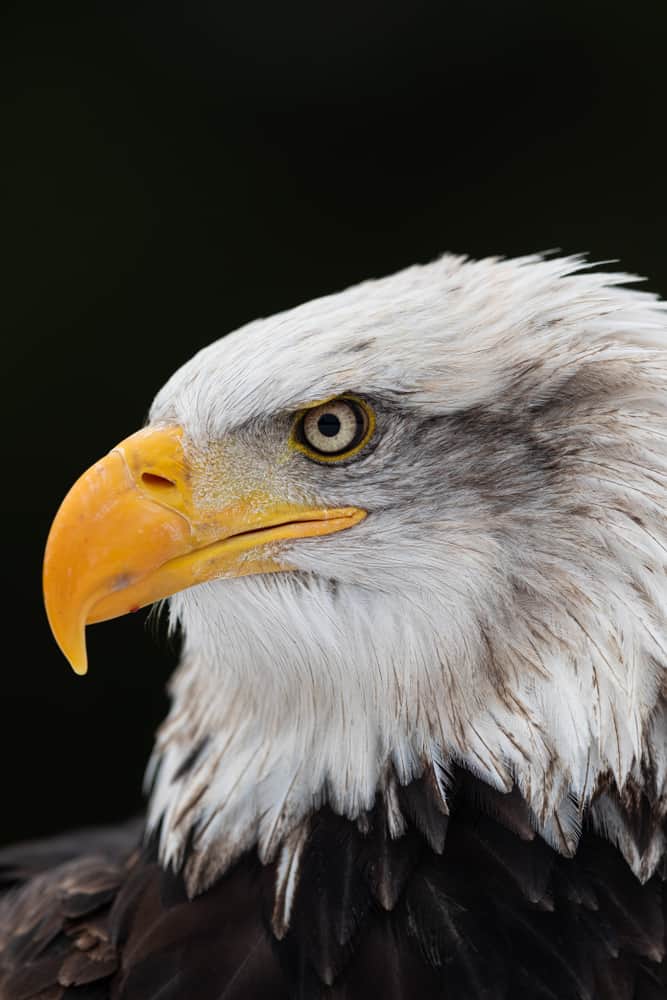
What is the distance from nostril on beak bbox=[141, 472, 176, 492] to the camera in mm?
1915

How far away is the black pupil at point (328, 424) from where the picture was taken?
6.24 feet

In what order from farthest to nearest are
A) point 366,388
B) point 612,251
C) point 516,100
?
point 516,100 → point 612,251 → point 366,388

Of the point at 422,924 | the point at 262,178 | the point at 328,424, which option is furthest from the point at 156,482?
the point at 262,178

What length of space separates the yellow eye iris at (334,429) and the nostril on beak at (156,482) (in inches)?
7.8

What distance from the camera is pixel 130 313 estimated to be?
499 centimetres

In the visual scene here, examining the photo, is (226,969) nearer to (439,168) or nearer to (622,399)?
(622,399)

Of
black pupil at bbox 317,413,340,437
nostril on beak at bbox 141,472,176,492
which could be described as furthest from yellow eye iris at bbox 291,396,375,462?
nostril on beak at bbox 141,472,176,492

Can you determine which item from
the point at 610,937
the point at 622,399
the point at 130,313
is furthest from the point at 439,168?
the point at 610,937

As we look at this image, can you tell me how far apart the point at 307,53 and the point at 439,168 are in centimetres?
68

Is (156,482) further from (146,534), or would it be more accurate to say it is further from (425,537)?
(425,537)

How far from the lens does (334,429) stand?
6.27 feet

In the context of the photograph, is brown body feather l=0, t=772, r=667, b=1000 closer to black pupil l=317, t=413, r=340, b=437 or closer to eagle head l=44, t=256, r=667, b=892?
eagle head l=44, t=256, r=667, b=892

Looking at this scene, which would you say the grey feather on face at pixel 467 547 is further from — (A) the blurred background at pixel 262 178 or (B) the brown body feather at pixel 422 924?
(A) the blurred background at pixel 262 178

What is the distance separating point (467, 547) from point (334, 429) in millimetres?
266
